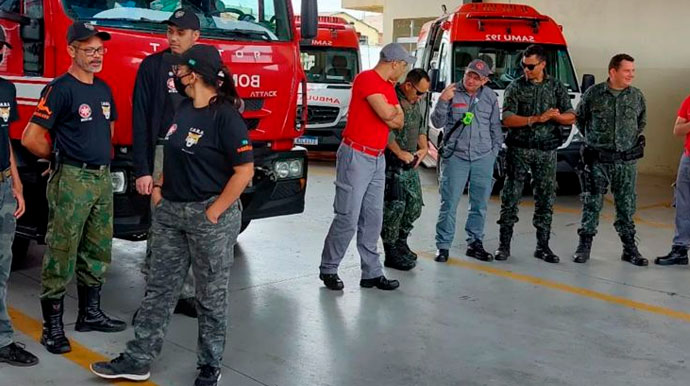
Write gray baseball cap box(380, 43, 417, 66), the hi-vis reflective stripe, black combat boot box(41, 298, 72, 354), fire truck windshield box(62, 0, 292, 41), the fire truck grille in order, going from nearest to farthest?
1. black combat boot box(41, 298, 72, 354)
2. the hi-vis reflective stripe
3. fire truck windshield box(62, 0, 292, 41)
4. gray baseball cap box(380, 43, 417, 66)
5. the fire truck grille

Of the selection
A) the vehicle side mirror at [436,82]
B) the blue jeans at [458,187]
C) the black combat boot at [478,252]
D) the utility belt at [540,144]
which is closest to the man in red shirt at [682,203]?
the utility belt at [540,144]

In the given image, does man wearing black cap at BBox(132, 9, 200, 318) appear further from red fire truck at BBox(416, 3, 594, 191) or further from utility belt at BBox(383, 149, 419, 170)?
red fire truck at BBox(416, 3, 594, 191)

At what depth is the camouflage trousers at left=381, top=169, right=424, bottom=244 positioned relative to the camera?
637 cm

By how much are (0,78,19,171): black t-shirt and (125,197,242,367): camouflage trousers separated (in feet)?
2.86

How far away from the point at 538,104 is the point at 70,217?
403 cm

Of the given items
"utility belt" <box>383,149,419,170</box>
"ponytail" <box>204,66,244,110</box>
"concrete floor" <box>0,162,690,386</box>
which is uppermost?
"ponytail" <box>204,66,244,110</box>

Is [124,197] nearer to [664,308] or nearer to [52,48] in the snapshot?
[52,48]

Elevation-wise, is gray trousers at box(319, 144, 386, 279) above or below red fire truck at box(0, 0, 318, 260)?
below

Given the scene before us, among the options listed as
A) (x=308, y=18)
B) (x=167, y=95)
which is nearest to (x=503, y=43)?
(x=308, y=18)

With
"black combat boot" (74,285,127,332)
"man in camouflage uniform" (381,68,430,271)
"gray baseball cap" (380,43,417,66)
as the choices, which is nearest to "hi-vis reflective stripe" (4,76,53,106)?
"black combat boot" (74,285,127,332)

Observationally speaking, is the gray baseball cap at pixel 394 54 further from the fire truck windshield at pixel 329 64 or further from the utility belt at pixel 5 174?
the fire truck windshield at pixel 329 64

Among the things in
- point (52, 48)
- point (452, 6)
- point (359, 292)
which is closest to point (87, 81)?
point (52, 48)

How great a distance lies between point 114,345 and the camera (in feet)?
15.1

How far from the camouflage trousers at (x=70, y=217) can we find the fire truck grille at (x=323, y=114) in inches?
352
